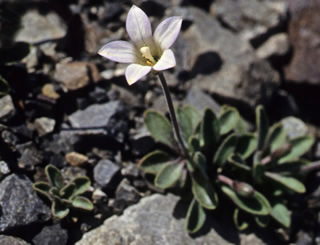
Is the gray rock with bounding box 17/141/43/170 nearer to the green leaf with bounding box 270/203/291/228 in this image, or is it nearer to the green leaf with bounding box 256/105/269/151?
the green leaf with bounding box 256/105/269/151

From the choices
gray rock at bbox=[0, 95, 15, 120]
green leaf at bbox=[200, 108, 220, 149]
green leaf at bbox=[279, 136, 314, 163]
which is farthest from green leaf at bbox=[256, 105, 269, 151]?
gray rock at bbox=[0, 95, 15, 120]

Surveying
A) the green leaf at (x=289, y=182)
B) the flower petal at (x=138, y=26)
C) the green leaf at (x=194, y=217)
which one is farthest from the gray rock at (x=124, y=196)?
the flower petal at (x=138, y=26)

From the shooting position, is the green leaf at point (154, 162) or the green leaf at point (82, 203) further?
the green leaf at point (154, 162)

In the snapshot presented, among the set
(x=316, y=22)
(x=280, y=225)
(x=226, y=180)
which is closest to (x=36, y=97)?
(x=226, y=180)

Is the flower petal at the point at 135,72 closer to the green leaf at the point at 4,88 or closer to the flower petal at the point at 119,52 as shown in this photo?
the flower petal at the point at 119,52

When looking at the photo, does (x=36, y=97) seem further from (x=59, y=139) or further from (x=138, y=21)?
(x=138, y=21)
